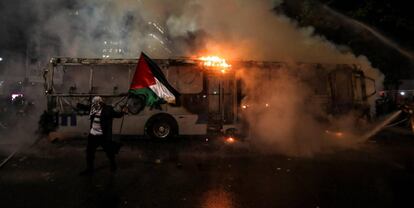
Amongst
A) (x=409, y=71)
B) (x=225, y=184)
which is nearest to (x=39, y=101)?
(x=225, y=184)

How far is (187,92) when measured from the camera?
11.6 m

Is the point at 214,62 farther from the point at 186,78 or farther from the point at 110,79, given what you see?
the point at 110,79

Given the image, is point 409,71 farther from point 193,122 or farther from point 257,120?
point 193,122

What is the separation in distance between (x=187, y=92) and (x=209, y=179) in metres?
5.38

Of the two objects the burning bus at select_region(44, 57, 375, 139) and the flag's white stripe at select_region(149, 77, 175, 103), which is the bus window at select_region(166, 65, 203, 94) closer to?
the burning bus at select_region(44, 57, 375, 139)

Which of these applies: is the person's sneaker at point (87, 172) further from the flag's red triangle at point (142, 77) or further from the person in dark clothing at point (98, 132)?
the flag's red triangle at point (142, 77)

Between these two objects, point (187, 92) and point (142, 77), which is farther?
point (187, 92)

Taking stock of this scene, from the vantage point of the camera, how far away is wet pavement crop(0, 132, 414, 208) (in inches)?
209

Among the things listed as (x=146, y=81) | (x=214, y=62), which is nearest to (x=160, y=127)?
(x=146, y=81)

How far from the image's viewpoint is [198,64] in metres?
11.6

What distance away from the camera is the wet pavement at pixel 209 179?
5320 millimetres

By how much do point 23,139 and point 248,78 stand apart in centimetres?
755

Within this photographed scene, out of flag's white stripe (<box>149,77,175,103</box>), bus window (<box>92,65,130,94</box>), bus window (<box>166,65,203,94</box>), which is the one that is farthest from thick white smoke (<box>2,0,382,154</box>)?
bus window (<box>92,65,130,94</box>)

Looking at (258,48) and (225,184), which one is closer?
(225,184)
